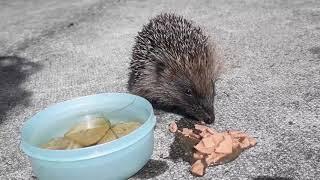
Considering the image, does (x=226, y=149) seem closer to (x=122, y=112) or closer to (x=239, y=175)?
(x=239, y=175)

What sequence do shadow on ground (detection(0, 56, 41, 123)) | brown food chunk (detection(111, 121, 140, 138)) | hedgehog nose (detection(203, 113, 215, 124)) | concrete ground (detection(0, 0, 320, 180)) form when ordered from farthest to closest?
shadow on ground (detection(0, 56, 41, 123)), hedgehog nose (detection(203, 113, 215, 124)), concrete ground (detection(0, 0, 320, 180)), brown food chunk (detection(111, 121, 140, 138))

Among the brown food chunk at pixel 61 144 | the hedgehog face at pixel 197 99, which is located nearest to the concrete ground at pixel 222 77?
the hedgehog face at pixel 197 99

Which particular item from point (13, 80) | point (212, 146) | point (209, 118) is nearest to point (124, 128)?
point (212, 146)

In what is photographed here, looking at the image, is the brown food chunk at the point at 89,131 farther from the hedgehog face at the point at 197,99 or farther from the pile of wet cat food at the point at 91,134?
the hedgehog face at the point at 197,99

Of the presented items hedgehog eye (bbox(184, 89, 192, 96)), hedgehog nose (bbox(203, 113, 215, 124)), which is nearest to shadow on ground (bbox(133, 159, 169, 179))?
hedgehog nose (bbox(203, 113, 215, 124))

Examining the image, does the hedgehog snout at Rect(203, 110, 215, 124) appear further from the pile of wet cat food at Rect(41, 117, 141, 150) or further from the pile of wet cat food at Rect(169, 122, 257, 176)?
the pile of wet cat food at Rect(41, 117, 141, 150)

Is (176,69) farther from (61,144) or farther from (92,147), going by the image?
(92,147)

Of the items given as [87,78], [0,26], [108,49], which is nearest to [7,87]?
[87,78]
